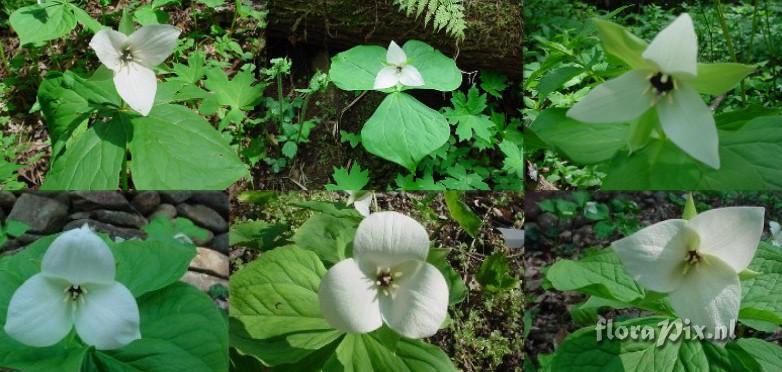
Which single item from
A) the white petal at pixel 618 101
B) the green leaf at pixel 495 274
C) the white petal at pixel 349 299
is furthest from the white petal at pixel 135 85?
the white petal at pixel 618 101

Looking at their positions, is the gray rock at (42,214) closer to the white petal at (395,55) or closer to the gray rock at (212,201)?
the gray rock at (212,201)

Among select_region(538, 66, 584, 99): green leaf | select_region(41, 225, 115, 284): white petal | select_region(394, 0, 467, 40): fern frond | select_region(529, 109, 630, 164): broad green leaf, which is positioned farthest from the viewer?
select_region(394, 0, 467, 40): fern frond

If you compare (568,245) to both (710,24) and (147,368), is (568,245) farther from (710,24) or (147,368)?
(147,368)

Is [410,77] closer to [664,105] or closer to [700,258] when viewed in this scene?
[664,105]

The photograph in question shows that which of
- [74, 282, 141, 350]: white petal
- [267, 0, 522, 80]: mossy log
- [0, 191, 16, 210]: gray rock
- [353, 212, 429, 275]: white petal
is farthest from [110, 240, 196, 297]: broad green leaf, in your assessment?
[267, 0, 522, 80]: mossy log

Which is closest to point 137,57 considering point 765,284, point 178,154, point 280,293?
point 178,154

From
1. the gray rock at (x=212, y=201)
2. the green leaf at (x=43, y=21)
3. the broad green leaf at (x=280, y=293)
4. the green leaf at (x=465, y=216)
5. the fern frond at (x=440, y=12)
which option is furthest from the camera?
the fern frond at (x=440, y=12)

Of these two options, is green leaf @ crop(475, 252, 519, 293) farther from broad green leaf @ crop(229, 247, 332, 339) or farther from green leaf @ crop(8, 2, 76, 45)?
green leaf @ crop(8, 2, 76, 45)
